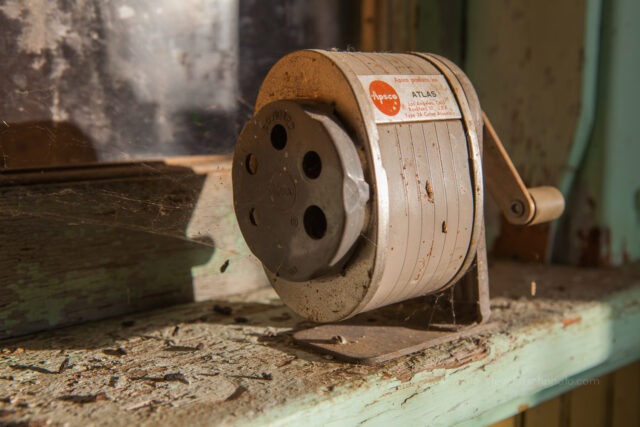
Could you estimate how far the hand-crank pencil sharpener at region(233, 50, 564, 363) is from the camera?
0.85 m

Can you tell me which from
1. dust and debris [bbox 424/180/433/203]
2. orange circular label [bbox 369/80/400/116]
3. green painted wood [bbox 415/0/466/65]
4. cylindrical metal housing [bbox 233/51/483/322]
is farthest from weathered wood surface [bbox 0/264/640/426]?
green painted wood [bbox 415/0/466/65]

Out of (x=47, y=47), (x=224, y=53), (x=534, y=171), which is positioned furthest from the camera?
(x=534, y=171)

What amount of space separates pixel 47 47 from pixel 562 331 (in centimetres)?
94

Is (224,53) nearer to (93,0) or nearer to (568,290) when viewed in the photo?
(93,0)

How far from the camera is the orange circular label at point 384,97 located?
0.87m

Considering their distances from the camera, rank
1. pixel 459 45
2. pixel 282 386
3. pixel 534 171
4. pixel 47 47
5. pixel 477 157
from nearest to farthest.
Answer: pixel 282 386 → pixel 477 157 → pixel 47 47 → pixel 534 171 → pixel 459 45

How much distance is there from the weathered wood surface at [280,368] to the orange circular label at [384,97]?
338 millimetres

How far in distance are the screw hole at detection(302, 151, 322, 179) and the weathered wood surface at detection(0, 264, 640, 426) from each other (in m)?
0.26

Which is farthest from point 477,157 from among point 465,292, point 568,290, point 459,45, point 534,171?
point 459,45

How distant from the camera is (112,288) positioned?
45.3 inches

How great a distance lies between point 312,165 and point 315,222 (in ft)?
0.25

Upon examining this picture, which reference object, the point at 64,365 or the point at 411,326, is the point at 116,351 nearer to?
the point at 64,365

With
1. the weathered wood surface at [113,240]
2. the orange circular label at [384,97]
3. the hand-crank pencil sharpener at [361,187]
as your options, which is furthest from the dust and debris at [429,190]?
the weathered wood surface at [113,240]

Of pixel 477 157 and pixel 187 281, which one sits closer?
pixel 477 157
